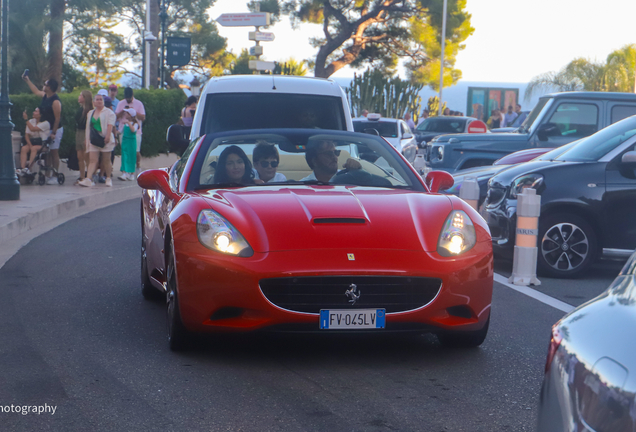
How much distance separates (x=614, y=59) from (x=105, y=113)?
43.3 m

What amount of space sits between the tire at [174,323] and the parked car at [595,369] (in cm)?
309

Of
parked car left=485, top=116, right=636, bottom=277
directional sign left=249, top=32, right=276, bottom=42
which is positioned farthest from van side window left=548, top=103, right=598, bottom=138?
directional sign left=249, top=32, right=276, bottom=42

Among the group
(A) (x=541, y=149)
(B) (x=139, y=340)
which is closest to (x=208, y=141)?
(B) (x=139, y=340)

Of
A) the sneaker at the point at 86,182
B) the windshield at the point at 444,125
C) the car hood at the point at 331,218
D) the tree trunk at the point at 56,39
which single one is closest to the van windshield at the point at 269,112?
the car hood at the point at 331,218

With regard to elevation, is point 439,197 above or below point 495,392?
above

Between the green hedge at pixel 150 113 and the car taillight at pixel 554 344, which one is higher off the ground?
the car taillight at pixel 554 344

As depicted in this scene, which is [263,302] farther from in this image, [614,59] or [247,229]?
[614,59]

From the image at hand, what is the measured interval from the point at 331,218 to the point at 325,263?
37 cm

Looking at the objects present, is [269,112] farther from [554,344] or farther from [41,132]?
[554,344]

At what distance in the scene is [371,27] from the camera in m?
48.1

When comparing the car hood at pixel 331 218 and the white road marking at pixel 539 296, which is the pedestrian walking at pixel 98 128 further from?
the car hood at pixel 331 218

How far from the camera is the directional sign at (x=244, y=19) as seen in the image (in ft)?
77.0

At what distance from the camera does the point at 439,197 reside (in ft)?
18.7

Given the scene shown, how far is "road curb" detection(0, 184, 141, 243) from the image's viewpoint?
11.3 metres
